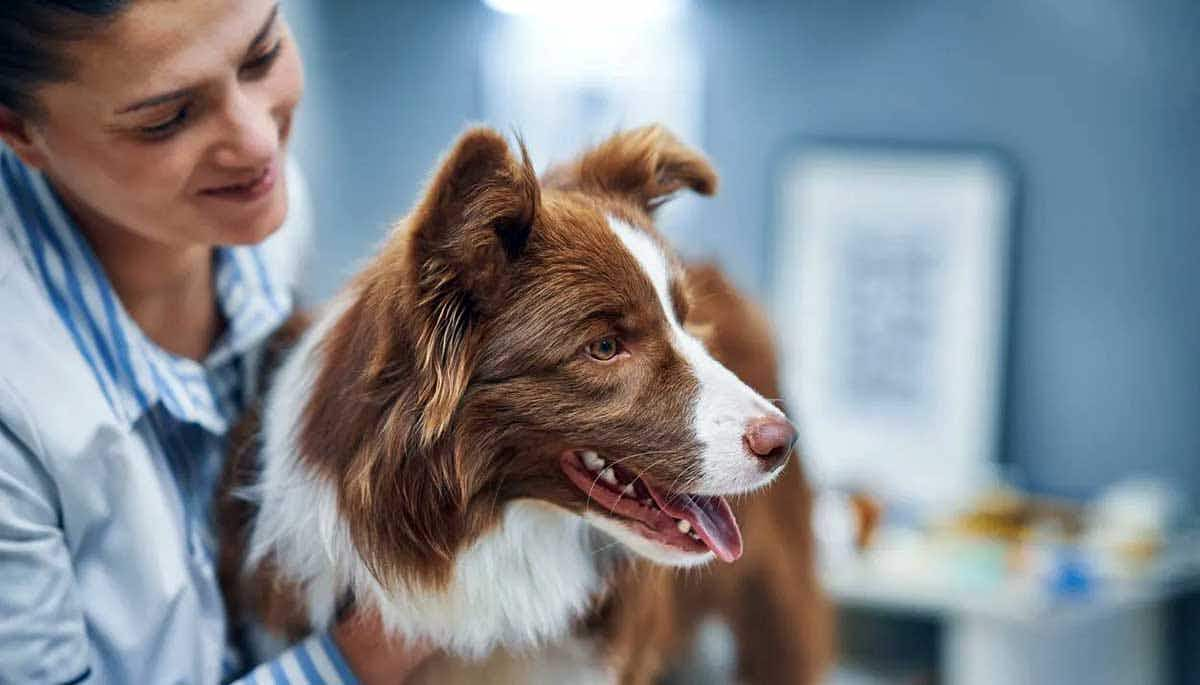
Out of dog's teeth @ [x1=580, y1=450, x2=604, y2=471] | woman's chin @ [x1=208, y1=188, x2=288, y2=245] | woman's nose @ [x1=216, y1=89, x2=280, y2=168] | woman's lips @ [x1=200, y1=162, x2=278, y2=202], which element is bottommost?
dog's teeth @ [x1=580, y1=450, x2=604, y2=471]

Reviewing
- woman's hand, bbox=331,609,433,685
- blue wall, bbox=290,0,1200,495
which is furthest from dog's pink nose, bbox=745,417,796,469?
blue wall, bbox=290,0,1200,495

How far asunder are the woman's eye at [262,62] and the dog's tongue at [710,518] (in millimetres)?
567

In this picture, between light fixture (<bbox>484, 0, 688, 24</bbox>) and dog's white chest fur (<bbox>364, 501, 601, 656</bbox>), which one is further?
light fixture (<bbox>484, 0, 688, 24</bbox>)

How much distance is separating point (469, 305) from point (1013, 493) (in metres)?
2.50

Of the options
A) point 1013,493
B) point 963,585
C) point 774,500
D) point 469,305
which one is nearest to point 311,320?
point 469,305

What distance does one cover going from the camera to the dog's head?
Answer: 1.12 meters

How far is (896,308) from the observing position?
353 cm

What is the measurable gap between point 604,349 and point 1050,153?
2.56m

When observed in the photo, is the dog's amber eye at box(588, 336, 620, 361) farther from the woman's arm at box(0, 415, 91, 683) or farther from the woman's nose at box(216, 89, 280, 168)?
the woman's arm at box(0, 415, 91, 683)

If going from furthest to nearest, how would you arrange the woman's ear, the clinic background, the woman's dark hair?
the clinic background < the woman's ear < the woman's dark hair

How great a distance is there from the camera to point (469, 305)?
115 cm

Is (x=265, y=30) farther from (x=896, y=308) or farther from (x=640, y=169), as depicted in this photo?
(x=896, y=308)

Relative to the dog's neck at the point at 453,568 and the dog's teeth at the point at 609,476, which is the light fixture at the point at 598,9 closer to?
the dog's neck at the point at 453,568

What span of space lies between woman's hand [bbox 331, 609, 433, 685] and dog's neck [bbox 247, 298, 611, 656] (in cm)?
2
